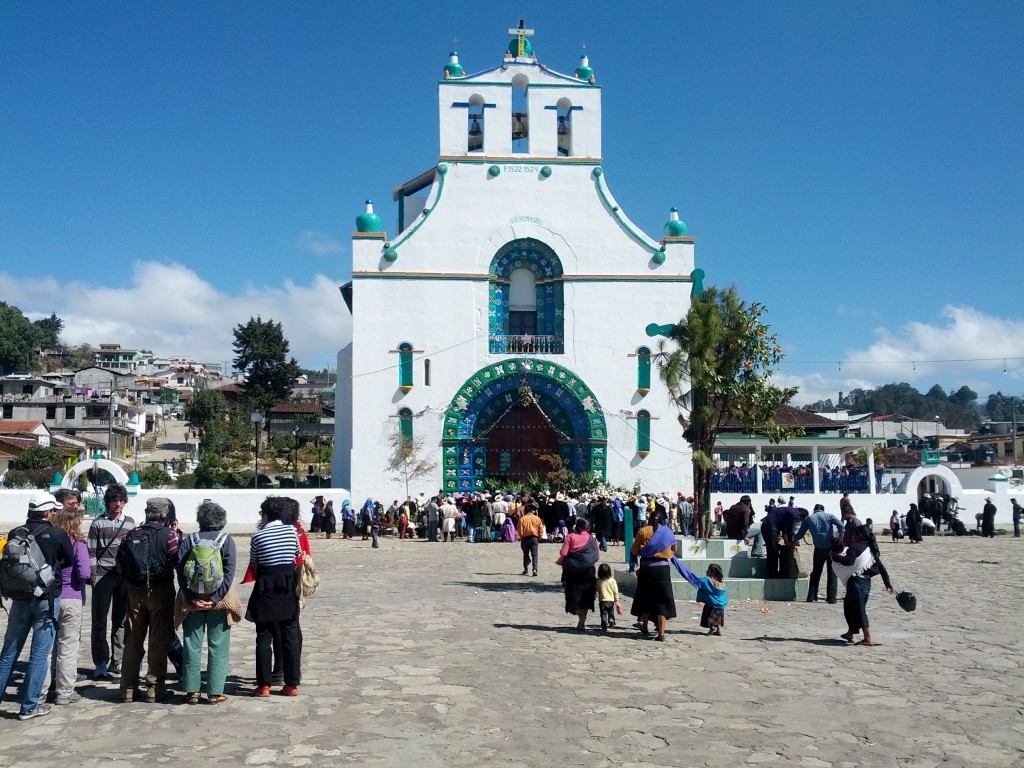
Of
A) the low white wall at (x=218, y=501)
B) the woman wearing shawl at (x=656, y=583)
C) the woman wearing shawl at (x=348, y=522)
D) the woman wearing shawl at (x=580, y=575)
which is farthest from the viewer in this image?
the low white wall at (x=218, y=501)

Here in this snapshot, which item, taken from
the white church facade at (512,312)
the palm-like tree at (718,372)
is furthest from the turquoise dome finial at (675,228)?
the palm-like tree at (718,372)

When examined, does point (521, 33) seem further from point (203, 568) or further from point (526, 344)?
point (203, 568)

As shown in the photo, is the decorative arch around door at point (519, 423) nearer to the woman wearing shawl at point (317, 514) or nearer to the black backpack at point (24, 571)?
the woman wearing shawl at point (317, 514)

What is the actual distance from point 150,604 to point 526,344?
75.0 feet

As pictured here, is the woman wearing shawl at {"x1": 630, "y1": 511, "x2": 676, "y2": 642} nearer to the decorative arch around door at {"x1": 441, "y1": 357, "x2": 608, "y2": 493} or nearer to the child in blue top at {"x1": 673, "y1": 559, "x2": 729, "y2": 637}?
the child in blue top at {"x1": 673, "y1": 559, "x2": 729, "y2": 637}

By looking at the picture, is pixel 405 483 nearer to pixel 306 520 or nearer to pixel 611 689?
pixel 306 520

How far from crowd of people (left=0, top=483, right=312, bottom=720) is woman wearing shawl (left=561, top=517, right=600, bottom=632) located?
4051 mm

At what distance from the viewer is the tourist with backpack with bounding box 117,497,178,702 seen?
7.50 m

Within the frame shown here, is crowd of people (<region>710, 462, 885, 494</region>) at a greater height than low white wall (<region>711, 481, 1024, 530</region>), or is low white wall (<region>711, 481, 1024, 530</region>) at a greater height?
crowd of people (<region>710, 462, 885, 494</region>)

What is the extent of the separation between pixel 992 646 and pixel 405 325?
71.0ft

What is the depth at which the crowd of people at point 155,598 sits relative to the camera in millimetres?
7141

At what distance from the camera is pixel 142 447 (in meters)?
69.2

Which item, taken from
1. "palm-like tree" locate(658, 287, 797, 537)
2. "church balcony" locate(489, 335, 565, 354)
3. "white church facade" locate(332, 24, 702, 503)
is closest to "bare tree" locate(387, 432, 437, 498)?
"white church facade" locate(332, 24, 702, 503)

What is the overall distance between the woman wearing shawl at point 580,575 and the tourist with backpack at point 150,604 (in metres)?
4.94
